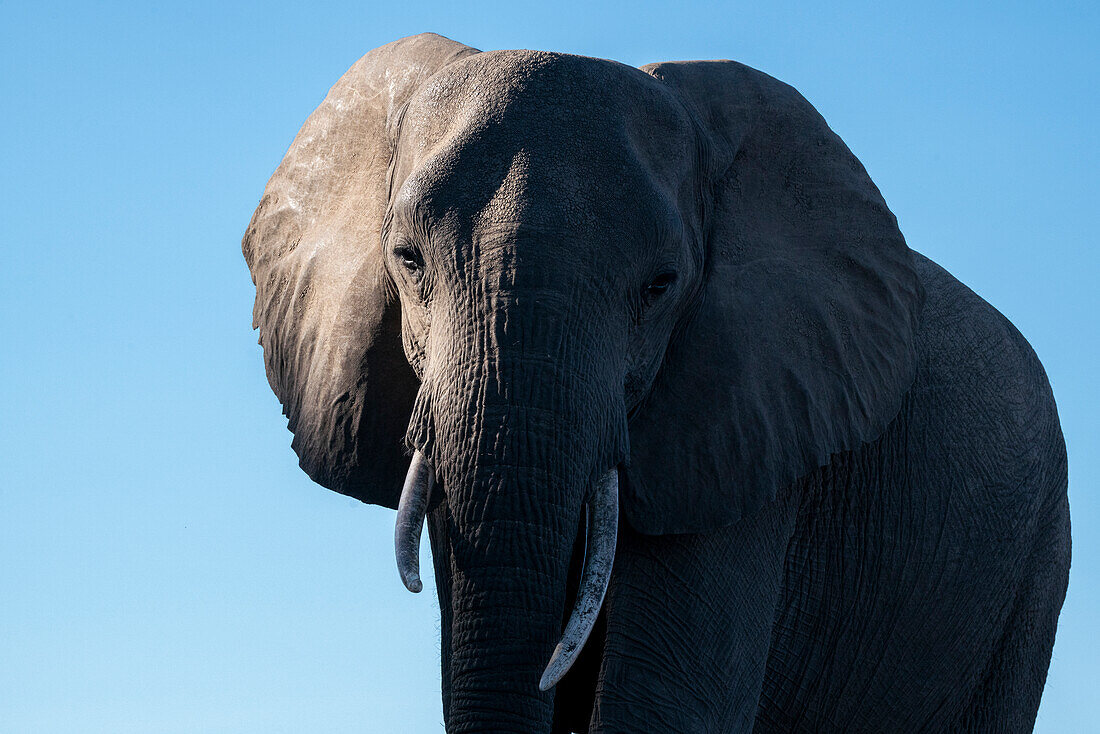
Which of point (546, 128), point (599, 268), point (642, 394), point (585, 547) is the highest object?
point (546, 128)

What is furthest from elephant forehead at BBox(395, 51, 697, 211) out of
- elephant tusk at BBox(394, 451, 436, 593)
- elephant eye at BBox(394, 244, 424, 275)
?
elephant tusk at BBox(394, 451, 436, 593)

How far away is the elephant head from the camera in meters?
4.15

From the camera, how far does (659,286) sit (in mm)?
4559

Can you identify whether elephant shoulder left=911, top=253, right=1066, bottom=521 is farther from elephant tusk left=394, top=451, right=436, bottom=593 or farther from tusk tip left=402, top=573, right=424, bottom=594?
tusk tip left=402, top=573, right=424, bottom=594

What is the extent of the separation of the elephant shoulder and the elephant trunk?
2161mm

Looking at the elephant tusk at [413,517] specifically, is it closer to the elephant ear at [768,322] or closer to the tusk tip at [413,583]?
the tusk tip at [413,583]

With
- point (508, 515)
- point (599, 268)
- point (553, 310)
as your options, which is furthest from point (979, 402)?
point (508, 515)

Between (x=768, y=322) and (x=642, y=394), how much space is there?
55 cm

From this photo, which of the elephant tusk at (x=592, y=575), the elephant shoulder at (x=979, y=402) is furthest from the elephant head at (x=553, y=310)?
the elephant shoulder at (x=979, y=402)

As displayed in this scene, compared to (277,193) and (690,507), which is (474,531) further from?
(277,193)

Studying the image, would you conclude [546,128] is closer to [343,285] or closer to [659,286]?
[659,286]

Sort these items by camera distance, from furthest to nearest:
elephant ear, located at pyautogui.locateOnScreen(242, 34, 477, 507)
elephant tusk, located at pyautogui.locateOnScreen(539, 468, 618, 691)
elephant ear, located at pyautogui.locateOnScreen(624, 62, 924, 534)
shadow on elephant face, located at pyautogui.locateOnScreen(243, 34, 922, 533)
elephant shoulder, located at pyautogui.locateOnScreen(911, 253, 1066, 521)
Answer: elephant shoulder, located at pyautogui.locateOnScreen(911, 253, 1066, 521) → elephant ear, located at pyautogui.locateOnScreen(242, 34, 477, 507) → elephant ear, located at pyautogui.locateOnScreen(624, 62, 924, 534) → shadow on elephant face, located at pyautogui.locateOnScreen(243, 34, 922, 533) → elephant tusk, located at pyautogui.locateOnScreen(539, 468, 618, 691)

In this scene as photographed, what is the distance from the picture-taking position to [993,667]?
21.5ft

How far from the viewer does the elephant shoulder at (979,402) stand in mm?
6043
